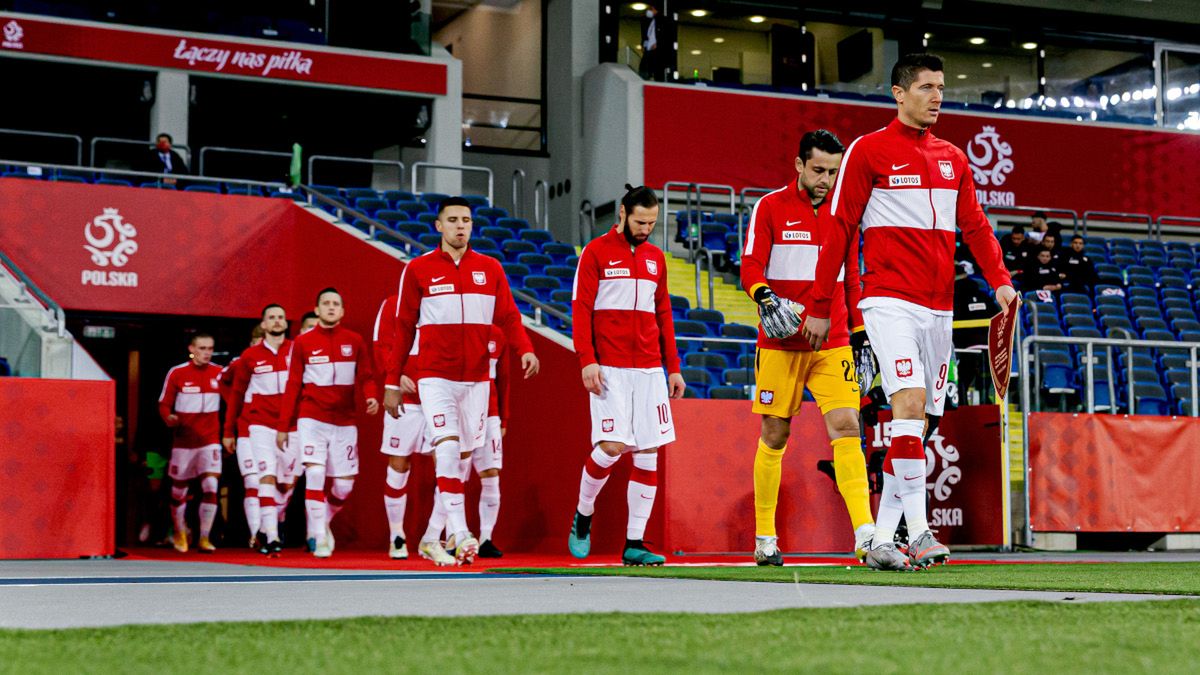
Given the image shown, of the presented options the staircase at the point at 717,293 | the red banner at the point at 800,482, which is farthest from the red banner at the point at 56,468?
the staircase at the point at 717,293

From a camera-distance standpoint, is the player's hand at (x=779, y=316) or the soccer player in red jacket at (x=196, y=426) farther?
the soccer player in red jacket at (x=196, y=426)

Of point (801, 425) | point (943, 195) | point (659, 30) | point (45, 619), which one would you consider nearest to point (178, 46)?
point (659, 30)

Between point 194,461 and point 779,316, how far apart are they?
812 centimetres

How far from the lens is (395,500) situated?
10805 mm

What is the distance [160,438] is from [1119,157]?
55.4ft

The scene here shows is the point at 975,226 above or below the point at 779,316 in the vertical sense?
above

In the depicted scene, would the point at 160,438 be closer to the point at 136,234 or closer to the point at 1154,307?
the point at 136,234

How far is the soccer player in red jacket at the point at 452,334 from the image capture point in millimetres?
9156

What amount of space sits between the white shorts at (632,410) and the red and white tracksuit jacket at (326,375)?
9.78 feet

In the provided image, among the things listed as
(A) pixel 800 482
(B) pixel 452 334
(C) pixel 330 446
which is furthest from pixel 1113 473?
(C) pixel 330 446

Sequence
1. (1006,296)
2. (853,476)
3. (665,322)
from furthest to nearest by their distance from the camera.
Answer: (665,322)
(853,476)
(1006,296)

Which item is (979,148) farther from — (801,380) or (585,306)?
(801,380)

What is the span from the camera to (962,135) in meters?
24.5

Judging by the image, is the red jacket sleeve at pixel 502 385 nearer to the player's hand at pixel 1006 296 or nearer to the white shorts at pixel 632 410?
the white shorts at pixel 632 410
